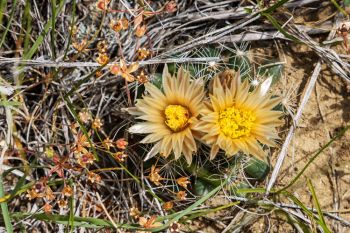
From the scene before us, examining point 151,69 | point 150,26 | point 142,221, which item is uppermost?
point 150,26

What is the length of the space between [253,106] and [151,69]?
2.17ft

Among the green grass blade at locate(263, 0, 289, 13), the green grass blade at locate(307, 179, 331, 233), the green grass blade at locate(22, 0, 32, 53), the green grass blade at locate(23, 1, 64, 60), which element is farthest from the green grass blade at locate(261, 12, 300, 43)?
the green grass blade at locate(22, 0, 32, 53)

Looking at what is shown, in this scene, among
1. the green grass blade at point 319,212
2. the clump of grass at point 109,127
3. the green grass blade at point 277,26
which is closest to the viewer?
the green grass blade at point 319,212

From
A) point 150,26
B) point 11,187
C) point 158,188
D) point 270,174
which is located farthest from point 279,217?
point 11,187

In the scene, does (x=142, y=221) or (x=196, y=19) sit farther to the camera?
(x=196, y=19)

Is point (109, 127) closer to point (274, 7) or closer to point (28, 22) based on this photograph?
point (28, 22)

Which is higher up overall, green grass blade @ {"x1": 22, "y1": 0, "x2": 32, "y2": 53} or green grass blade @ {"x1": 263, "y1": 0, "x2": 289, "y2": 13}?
green grass blade @ {"x1": 263, "y1": 0, "x2": 289, "y2": 13}

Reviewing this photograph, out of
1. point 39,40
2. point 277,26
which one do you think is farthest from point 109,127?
point 277,26

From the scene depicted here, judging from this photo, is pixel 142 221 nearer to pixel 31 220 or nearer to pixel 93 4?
pixel 31 220

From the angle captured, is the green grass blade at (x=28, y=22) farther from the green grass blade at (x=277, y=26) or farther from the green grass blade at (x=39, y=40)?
the green grass blade at (x=277, y=26)

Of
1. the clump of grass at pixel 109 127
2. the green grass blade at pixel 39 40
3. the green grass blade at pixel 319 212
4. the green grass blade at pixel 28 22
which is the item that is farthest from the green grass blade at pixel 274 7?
the green grass blade at pixel 28 22

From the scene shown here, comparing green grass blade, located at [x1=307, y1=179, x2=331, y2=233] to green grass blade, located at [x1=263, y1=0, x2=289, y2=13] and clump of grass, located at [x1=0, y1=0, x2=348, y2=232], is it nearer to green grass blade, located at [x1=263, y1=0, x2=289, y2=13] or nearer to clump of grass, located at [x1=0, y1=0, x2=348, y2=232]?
clump of grass, located at [x1=0, y1=0, x2=348, y2=232]

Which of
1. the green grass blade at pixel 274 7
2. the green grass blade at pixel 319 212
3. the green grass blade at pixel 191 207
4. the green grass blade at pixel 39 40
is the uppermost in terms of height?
the green grass blade at pixel 274 7

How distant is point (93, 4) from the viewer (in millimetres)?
2852
